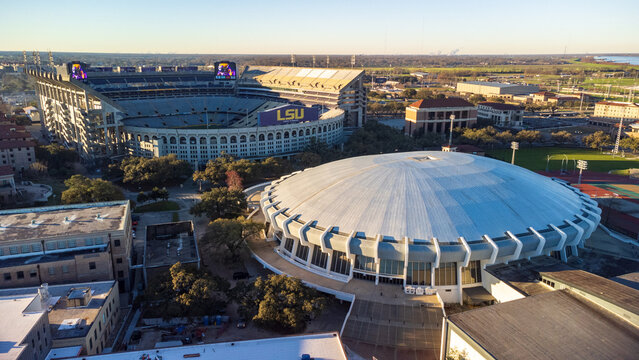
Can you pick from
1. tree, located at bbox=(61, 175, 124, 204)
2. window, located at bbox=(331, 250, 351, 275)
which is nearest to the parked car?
window, located at bbox=(331, 250, 351, 275)

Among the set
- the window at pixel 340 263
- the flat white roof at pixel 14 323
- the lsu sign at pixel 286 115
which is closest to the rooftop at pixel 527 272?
the window at pixel 340 263

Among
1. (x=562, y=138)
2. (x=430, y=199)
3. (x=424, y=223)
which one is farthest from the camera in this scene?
(x=562, y=138)

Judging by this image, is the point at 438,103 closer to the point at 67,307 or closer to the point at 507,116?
the point at 507,116

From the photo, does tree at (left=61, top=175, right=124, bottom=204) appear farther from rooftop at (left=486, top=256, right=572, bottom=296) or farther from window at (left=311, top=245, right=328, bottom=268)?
rooftop at (left=486, top=256, right=572, bottom=296)

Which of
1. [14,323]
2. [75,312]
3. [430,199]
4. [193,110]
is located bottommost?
[75,312]

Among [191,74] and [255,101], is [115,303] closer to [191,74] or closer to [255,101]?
[255,101]

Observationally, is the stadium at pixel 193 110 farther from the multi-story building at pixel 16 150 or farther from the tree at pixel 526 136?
the tree at pixel 526 136

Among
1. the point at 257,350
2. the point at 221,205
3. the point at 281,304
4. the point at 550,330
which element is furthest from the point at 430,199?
the point at 221,205

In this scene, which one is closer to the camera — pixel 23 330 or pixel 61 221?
pixel 23 330
